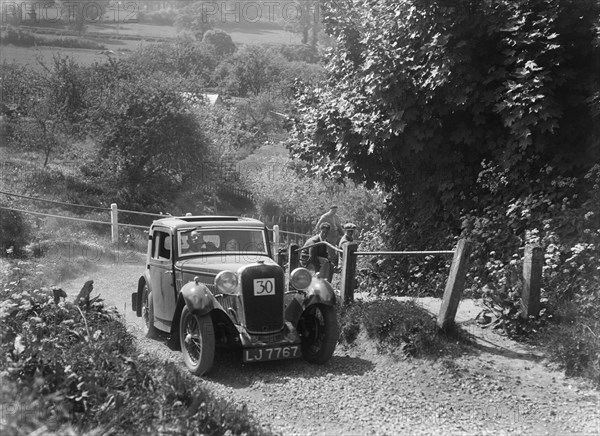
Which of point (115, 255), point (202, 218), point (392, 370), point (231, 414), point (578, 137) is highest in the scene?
point (578, 137)

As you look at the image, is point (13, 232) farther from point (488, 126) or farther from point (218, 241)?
point (488, 126)

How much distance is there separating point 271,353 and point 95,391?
113 inches

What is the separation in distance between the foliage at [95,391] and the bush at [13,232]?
9657mm

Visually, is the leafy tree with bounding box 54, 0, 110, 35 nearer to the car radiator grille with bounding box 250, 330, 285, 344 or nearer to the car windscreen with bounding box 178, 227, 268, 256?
the car windscreen with bounding box 178, 227, 268, 256

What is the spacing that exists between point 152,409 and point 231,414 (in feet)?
2.05

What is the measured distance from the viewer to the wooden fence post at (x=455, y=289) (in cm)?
833

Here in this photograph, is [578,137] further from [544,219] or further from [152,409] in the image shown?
[152,409]

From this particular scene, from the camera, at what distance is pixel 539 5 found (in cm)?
1055

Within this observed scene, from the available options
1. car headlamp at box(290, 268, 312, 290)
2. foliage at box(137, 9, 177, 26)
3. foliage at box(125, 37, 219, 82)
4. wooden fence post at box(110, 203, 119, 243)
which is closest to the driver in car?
car headlamp at box(290, 268, 312, 290)

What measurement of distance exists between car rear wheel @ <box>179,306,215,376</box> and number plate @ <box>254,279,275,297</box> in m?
0.64

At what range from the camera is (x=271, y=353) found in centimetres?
791

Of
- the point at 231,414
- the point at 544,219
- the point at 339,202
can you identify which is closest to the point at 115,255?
the point at 339,202

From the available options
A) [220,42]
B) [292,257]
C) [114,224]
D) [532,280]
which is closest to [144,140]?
[114,224]

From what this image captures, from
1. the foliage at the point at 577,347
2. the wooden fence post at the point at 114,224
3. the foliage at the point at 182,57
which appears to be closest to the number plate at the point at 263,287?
the foliage at the point at 577,347
